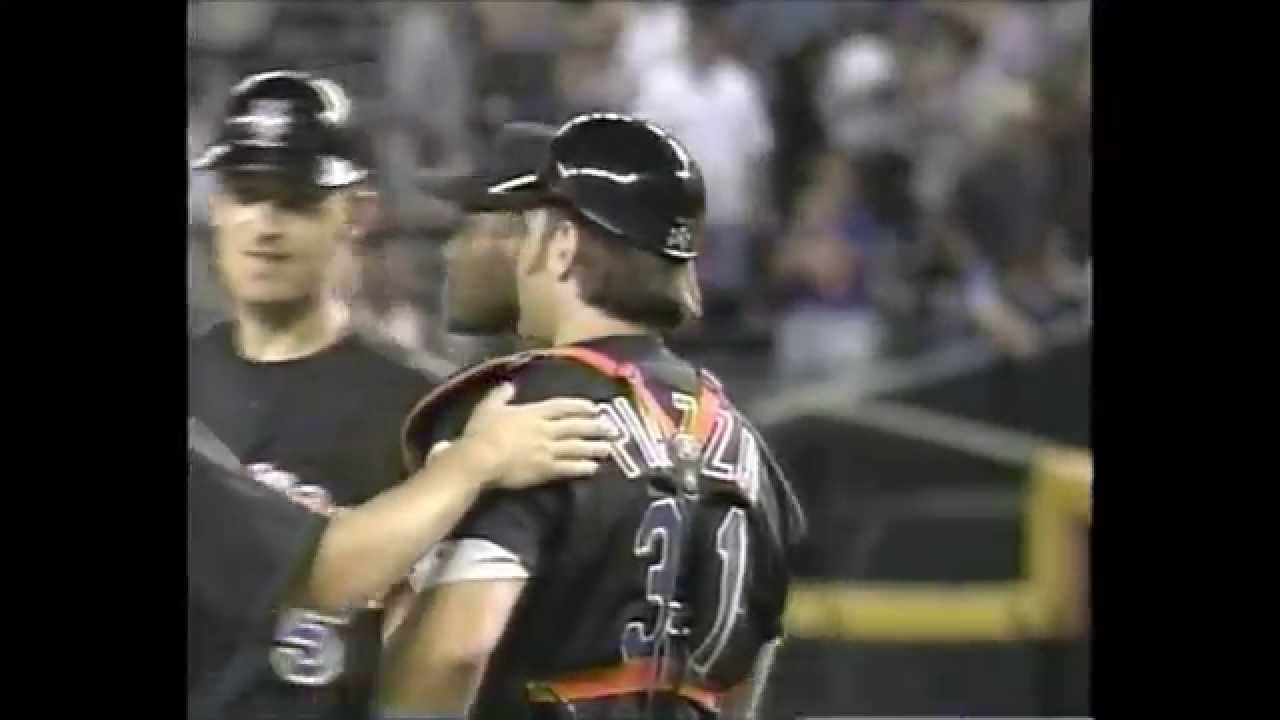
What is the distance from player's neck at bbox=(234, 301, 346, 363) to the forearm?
32cm

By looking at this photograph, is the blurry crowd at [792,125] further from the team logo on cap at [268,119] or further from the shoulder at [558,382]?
the shoulder at [558,382]

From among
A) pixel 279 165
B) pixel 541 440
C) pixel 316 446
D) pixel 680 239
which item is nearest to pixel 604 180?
pixel 680 239

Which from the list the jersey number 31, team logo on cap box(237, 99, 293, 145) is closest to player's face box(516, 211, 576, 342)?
the jersey number 31

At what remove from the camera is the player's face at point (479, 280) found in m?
5.41

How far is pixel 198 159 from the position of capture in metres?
5.47

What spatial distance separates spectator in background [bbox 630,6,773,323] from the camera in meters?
5.45

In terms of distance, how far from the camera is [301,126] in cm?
543

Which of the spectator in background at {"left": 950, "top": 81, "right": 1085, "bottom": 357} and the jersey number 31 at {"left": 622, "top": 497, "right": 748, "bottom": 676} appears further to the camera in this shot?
the spectator in background at {"left": 950, "top": 81, "right": 1085, "bottom": 357}

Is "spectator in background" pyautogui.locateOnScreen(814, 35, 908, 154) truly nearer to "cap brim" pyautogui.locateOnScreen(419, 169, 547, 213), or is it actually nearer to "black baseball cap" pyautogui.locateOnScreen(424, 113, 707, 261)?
"black baseball cap" pyautogui.locateOnScreen(424, 113, 707, 261)

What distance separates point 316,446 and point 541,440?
440mm

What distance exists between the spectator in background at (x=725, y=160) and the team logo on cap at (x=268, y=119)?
0.67 metres

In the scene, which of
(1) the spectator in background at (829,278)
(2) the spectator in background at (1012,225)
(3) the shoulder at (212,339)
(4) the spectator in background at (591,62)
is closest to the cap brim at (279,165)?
(3) the shoulder at (212,339)
